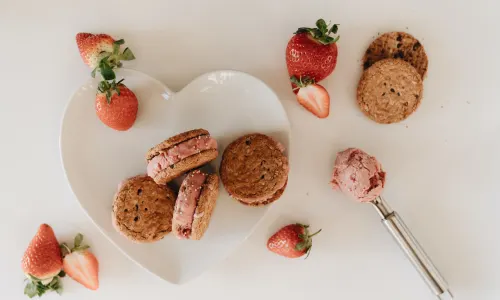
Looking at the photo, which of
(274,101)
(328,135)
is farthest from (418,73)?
(274,101)

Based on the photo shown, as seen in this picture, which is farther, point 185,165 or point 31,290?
point 31,290

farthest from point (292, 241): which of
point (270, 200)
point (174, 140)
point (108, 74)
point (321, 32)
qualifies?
point (108, 74)

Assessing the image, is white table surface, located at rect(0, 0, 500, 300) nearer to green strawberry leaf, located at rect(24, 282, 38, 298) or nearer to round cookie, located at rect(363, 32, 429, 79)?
round cookie, located at rect(363, 32, 429, 79)

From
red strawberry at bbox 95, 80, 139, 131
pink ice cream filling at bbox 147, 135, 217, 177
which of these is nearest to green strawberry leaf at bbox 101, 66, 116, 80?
red strawberry at bbox 95, 80, 139, 131

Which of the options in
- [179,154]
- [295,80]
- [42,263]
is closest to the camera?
[179,154]

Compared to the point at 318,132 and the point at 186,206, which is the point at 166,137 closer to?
the point at 186,206

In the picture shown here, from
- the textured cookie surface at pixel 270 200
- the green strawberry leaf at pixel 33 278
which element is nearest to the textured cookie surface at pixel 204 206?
the textured cookie surface at pixel 270 200

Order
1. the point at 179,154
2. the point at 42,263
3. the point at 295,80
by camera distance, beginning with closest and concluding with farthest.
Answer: the point at 179,154 → the point at 295,80 → the point at 42,263
